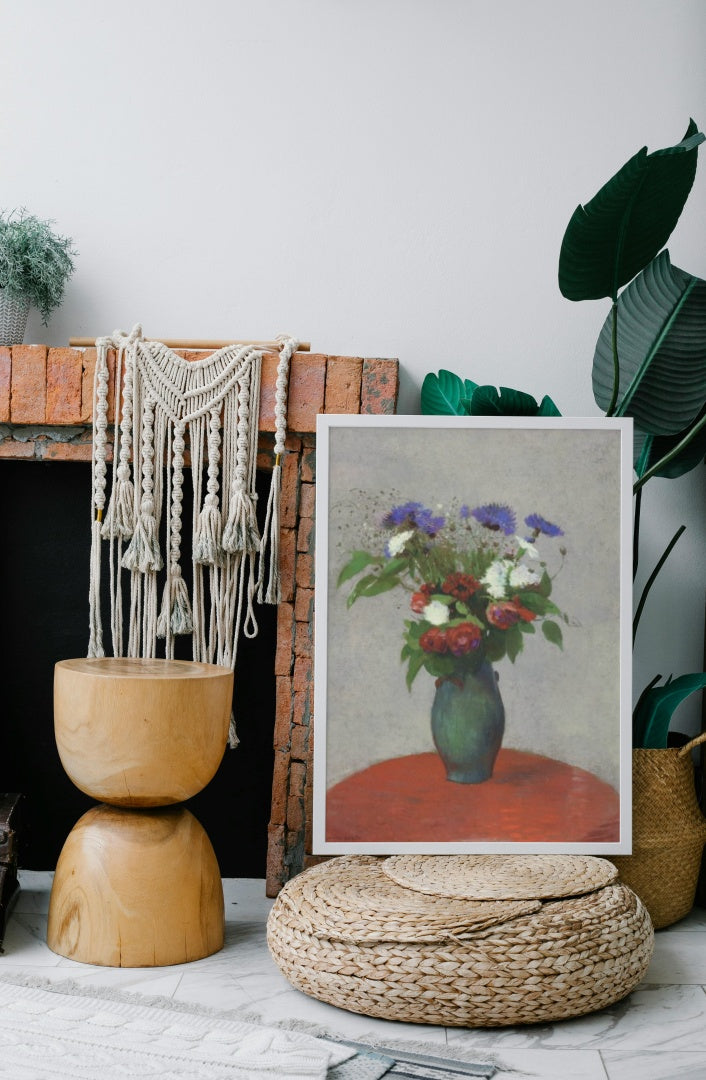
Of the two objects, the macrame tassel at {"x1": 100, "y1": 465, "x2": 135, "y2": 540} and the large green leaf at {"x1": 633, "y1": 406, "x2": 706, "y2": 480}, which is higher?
the large green leaf at {"x1": 633, "y1": 406, "x2": 706, "y2": 480}

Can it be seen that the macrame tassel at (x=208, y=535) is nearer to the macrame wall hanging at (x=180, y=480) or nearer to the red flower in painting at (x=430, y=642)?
the macrame wall hanging at (x=180, y=480)

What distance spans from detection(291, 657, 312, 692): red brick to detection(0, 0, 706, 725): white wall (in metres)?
0.67

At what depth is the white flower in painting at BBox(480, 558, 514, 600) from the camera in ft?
6.50

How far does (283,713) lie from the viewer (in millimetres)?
2189

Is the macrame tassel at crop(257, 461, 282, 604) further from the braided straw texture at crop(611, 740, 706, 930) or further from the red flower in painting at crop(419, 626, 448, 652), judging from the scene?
the braided straw texture at crop(611, 740, 706, 930)

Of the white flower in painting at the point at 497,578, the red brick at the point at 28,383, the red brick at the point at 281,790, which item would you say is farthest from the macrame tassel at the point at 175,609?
the white flower in painting at the point at 497,578

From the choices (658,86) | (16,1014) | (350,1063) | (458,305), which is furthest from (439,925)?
(658,86)

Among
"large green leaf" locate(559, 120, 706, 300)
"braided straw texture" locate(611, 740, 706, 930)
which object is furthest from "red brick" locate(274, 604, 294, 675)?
"large green leaf" locate(559, 120, 706, 300)

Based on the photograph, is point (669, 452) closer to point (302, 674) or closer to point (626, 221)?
point (626, 221)

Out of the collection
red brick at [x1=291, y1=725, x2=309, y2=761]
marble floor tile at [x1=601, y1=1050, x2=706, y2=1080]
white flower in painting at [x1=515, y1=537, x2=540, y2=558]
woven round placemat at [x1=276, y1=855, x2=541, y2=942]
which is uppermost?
white flower in painting at [x1=515, y1=537, x2=540, y2=558]

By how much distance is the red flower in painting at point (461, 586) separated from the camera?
1.98m

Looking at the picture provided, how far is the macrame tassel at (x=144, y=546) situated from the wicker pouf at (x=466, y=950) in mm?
790

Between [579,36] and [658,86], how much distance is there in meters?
0.23

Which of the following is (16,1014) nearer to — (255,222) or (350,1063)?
(350,1063)
